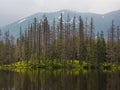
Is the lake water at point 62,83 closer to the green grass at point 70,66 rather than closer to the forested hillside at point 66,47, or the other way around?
the green grass at point 70,66

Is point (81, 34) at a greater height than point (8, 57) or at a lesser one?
greater

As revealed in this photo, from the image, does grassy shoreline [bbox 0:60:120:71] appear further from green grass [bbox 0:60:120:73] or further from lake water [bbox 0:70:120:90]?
lake water [bbox 0:70:120:90]

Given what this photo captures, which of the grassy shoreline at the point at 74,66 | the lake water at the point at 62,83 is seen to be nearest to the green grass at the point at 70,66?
the grassy shoreline at the point at 74,66

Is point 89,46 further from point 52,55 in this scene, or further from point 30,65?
point 30,65

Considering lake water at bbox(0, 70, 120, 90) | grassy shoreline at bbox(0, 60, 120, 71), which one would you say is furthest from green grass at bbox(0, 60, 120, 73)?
lake water at bbox(0, 70, 120, 90)

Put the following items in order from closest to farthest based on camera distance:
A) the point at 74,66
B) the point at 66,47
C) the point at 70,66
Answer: the point at 70,66 → the point at 74,66 → the point at 66,47

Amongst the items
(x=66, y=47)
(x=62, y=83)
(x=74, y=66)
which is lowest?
(x=74, y=66)

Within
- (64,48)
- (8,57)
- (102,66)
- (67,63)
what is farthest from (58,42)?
(8,57)

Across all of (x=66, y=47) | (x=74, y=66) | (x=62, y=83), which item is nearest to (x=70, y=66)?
(x=74, y=66)

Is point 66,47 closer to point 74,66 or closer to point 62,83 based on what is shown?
point 74,66

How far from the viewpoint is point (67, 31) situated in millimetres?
128125

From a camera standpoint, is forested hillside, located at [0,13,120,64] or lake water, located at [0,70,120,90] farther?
forested hillside, located at [0,13,120,64]

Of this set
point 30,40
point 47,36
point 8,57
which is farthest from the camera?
point 8,57

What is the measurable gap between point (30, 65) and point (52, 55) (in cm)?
879
